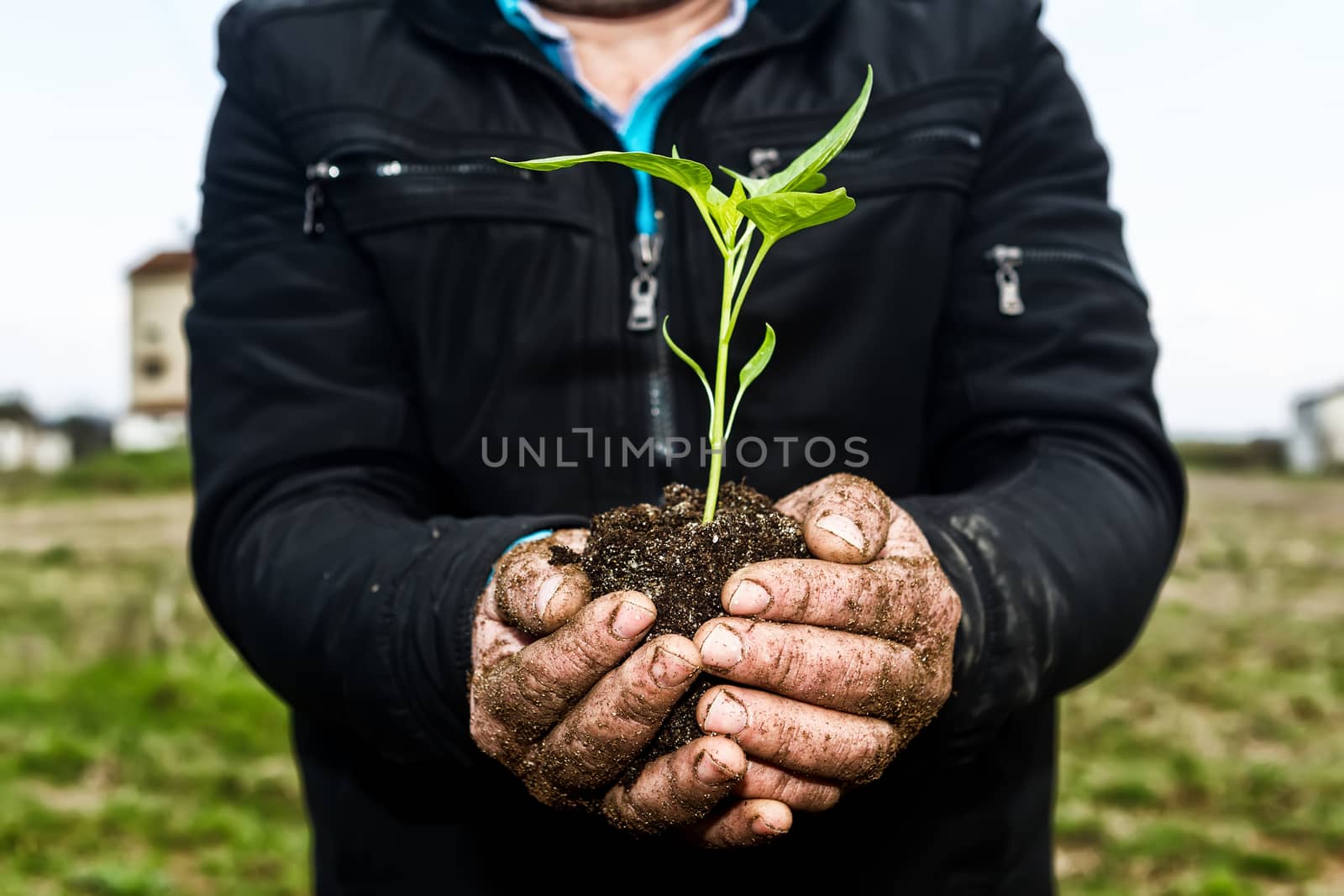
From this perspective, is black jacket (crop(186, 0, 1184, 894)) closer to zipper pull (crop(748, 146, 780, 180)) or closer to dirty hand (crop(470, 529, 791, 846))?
zipper pull (crop(748, 146, 780, 180))

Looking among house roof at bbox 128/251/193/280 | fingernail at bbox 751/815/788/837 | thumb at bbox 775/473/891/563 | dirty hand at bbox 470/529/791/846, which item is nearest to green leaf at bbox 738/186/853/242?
thumb at bbox 775/473/891/563

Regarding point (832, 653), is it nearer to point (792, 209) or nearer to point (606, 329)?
point (792, 209)

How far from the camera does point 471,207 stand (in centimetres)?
175

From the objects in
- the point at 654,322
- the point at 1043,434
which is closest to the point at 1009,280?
the point at 1043,434

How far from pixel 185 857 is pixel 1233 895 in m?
4.55

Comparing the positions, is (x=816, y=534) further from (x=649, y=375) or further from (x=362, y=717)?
(x=362, y=717)

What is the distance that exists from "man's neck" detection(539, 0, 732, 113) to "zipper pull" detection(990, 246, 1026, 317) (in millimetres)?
681

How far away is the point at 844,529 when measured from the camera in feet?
3.82

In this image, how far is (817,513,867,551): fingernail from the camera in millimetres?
1158

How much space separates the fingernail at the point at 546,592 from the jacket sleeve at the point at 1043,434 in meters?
0.52

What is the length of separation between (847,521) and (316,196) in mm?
1143

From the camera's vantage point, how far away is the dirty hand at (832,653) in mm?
1107

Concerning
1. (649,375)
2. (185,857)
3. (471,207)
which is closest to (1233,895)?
(649,375)

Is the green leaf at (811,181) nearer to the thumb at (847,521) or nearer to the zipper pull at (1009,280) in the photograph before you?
the thumb at (847,521)
